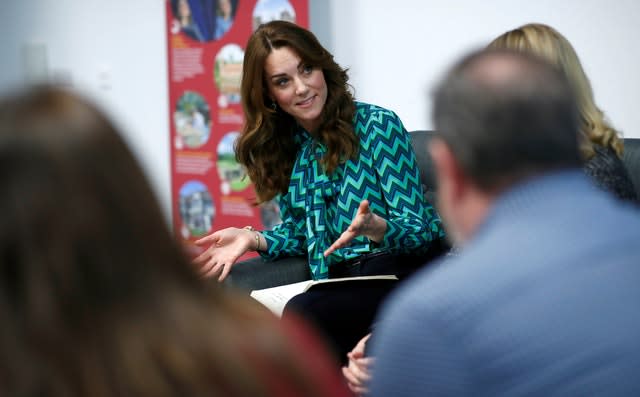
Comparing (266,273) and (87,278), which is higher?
(87,278)

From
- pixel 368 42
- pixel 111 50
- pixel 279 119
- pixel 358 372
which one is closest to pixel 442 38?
pixel 368 42

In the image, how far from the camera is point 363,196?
2730 millimetres

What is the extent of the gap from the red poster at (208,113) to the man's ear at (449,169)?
3157mm

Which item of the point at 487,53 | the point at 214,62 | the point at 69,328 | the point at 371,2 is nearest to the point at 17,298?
the point at 69,328

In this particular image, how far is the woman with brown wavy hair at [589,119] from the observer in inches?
77.5

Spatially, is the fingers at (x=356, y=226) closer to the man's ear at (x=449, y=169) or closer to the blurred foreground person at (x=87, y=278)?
the man's ear at (x=449, y=169)

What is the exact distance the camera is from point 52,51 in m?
5.59

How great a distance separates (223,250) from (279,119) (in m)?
0.54

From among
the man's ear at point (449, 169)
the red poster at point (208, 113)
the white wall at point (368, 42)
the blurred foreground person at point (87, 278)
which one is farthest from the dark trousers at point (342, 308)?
the red poster at point (208, 113)

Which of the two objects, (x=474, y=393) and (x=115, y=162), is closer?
(x=115, y=162)

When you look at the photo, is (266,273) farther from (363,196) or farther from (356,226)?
(356,226)

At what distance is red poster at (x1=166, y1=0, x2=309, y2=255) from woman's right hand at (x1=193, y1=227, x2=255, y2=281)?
1551mm

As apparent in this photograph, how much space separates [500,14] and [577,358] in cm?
275

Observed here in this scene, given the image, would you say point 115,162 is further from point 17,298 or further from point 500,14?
point 500,14
